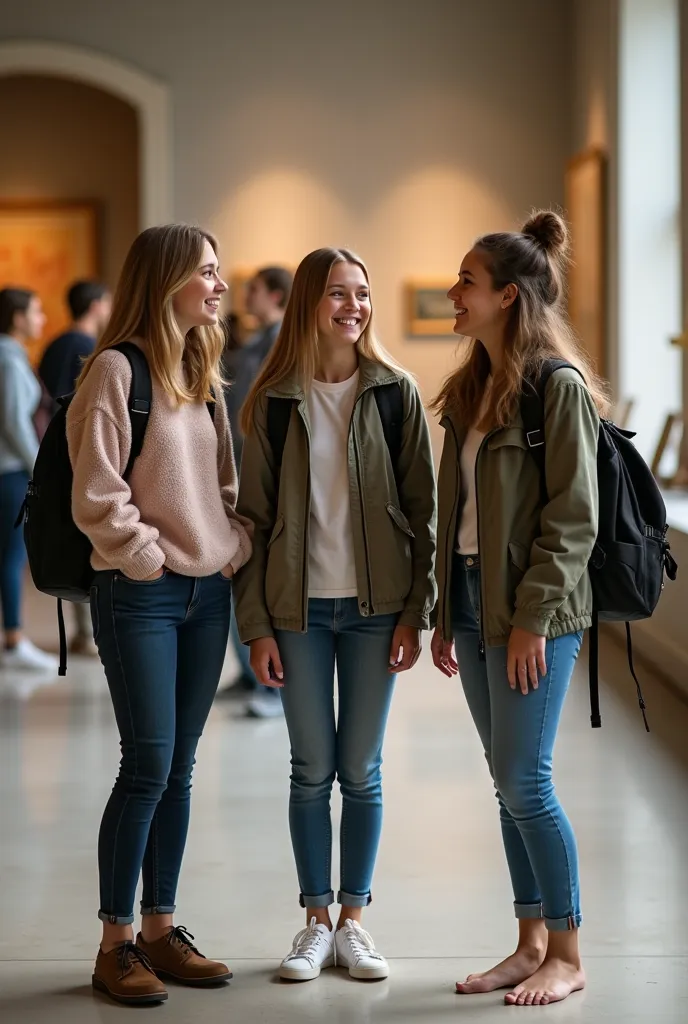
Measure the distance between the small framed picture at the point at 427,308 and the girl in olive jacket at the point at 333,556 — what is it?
6642 millimetres

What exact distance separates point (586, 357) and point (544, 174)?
694 centimetres

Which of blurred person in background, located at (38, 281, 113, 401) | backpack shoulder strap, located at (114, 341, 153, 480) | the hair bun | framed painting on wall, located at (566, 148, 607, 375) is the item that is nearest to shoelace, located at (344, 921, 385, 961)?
backpack shoulder strap, located at (114, 341, 153, 480)

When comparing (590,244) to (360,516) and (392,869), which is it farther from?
(360,516)

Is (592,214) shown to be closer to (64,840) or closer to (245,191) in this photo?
(245,191)

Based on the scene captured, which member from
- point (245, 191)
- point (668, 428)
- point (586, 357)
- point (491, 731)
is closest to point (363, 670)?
point (491, 731)

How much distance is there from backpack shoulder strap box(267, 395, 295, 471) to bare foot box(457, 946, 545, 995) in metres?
1.13

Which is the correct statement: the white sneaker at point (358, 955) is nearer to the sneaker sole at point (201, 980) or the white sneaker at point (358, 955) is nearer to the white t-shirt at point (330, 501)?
the sneaker sole at point (201, 980)

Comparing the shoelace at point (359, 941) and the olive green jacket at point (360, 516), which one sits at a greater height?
the olive green jacket at point (360, 516)

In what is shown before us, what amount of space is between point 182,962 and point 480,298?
1511 mm

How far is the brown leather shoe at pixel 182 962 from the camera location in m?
2.86

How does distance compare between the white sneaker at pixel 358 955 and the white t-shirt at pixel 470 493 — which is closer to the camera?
the white t-shirt at pixel 470 493

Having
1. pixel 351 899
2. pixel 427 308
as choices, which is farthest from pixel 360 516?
pixel 427 308

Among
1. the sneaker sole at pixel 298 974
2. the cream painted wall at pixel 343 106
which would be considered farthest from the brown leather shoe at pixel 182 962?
the cream painted wall at pixel 343 106

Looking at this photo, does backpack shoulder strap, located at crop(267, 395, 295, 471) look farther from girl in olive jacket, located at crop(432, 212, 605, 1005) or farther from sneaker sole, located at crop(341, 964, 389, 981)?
sneaker sole, located at crop(341, 964, 389, 981)
